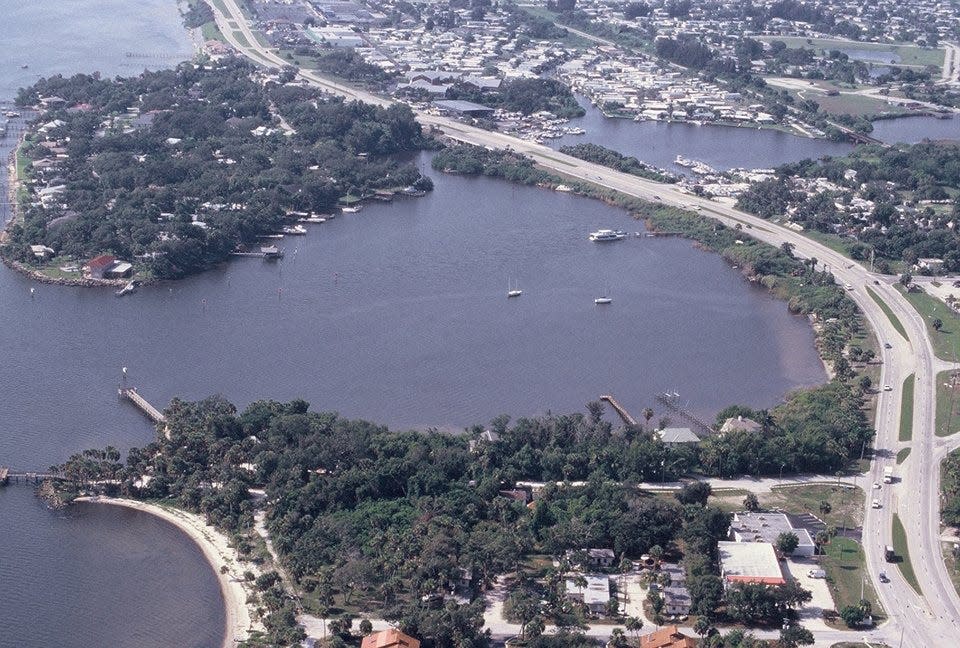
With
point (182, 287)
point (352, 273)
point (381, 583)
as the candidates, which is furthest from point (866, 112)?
point (381, 583)

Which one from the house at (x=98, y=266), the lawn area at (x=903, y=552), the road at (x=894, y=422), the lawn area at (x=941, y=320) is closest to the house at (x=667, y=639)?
the road at (x=894, y=422)

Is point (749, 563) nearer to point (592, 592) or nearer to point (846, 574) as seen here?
point (846, 574)

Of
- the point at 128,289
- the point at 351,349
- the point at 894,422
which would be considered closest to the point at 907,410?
the point at 894,422

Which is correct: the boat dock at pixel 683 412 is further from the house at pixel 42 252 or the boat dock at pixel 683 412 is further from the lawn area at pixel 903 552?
the house at pixel 42 252

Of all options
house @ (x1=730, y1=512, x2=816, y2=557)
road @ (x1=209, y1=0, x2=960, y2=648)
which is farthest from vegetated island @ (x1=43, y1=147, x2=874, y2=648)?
road @ (x1=209, y1=0, x2=960, y2=648)

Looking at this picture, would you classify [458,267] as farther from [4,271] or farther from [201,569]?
[201,569]
